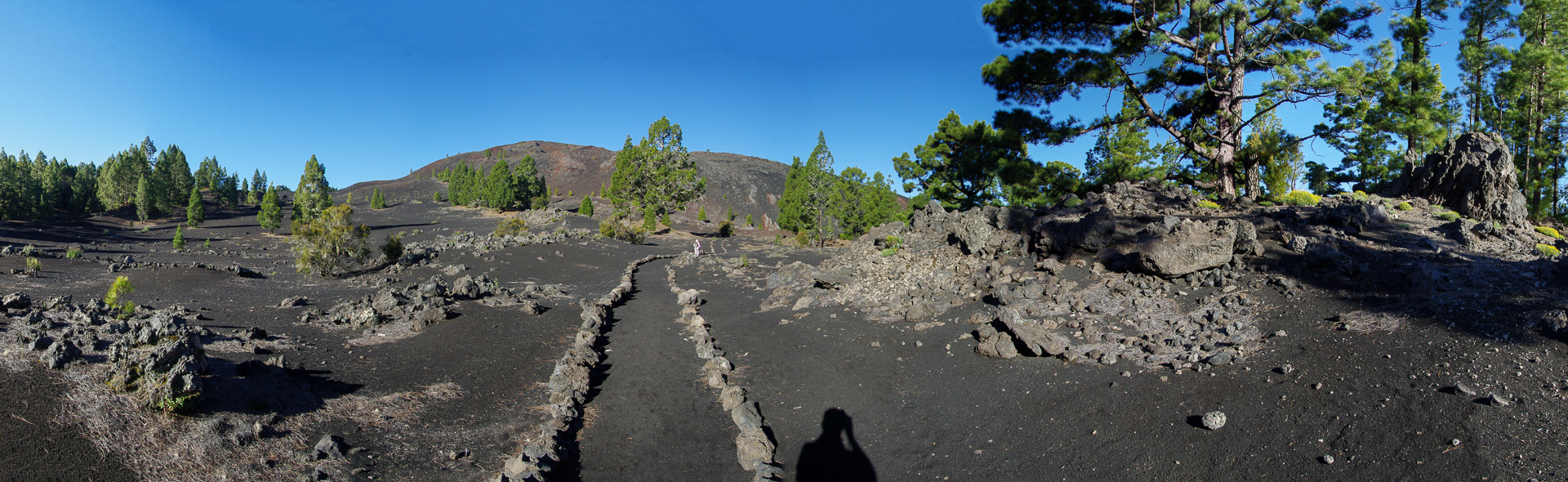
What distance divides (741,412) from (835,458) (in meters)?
1.53

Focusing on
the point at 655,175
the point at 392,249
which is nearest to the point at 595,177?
the point at 655,175

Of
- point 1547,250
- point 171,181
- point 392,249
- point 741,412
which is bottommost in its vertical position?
point 741,412

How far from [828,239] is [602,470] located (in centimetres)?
3849

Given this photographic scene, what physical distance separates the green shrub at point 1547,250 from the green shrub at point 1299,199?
16.2 ft

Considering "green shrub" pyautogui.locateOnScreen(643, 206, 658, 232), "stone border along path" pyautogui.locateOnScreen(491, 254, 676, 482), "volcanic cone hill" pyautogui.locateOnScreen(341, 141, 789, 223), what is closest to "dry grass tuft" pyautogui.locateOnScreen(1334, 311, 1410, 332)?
"stone border along path" pyautogui.locateOnScreen(491, 254, 676, 482)

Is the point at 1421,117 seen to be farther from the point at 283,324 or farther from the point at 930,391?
the point at 283,324

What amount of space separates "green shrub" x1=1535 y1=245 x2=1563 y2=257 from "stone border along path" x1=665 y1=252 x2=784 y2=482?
398 inches

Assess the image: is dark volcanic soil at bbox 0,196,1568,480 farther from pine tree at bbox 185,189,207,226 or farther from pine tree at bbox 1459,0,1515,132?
pine tree at bbox 185,189,207,226

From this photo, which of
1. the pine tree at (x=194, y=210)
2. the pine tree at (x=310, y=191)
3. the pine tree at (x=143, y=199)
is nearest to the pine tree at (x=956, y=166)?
the pine tree at (x=310, y=191)

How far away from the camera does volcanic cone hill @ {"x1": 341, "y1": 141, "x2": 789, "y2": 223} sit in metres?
Result: 93.1

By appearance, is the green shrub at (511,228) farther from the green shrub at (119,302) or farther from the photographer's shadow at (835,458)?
the photographer's shadow at (835,458)

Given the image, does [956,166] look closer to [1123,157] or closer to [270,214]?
[1123,157]

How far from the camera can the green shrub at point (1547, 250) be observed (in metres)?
7.90

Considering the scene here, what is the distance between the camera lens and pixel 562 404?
24.8 ft
